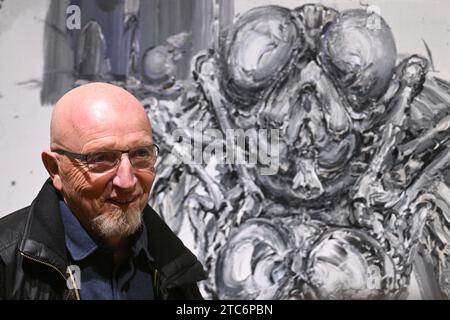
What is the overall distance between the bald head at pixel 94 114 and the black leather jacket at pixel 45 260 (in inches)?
4.2

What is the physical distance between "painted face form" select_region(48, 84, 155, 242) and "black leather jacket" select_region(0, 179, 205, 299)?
53mm

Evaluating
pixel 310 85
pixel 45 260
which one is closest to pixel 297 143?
pixel 310 85

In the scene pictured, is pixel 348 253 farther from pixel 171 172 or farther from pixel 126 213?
pixel 126 213

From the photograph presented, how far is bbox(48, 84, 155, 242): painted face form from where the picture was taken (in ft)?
3.12

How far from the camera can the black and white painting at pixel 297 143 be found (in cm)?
Answer: 231

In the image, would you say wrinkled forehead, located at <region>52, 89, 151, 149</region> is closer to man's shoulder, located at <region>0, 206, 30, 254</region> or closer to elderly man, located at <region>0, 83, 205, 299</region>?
elderly man, located at <region>0, 83, 205, 299</region>

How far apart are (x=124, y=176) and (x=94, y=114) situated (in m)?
0.10

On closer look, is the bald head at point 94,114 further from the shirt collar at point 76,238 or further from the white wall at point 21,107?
the white wall at point 21,107

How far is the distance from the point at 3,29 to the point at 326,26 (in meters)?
1.15

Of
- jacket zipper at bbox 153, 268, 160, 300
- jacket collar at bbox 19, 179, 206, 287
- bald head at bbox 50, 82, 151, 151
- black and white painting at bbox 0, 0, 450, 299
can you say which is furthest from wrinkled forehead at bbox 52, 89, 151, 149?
black and white painting at bbox 0, 0, 450, 299

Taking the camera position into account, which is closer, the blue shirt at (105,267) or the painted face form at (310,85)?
the blue shirt at (105,267)

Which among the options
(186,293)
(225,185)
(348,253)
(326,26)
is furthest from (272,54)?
(186,293)

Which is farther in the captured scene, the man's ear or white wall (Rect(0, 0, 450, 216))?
white wall (Rect(0, 0, 450, 216))

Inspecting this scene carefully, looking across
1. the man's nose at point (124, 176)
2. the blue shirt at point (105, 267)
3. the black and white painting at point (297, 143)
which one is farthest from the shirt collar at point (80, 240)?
the black and white painting at point (297, 143)
